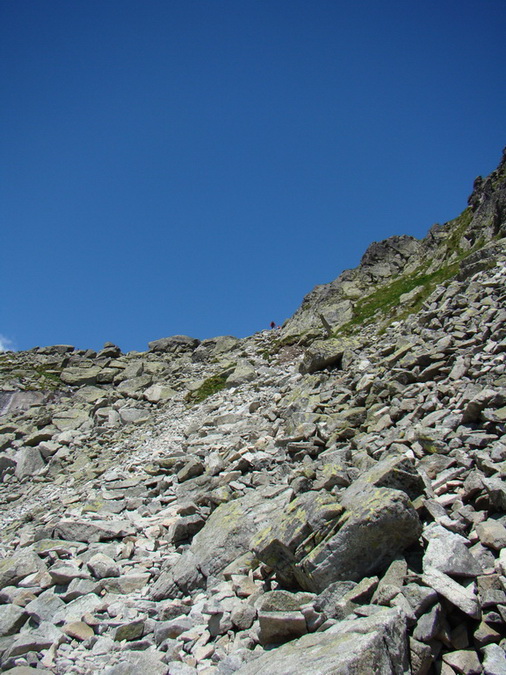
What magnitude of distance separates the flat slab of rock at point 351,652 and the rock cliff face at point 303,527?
25 millimetres

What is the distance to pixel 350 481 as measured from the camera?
29.3ft

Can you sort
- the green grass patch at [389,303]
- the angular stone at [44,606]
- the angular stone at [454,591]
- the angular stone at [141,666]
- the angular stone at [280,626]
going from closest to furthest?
the angular stone at [454,591]
the angular stone at [280,626]
the angular stone at [141,666]
the angular stone at [44,606]
the green grass patch at [389,303]

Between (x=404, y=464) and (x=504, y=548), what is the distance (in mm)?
2023

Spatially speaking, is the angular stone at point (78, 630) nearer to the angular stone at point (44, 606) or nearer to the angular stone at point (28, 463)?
the angular stone at point (44, 606)

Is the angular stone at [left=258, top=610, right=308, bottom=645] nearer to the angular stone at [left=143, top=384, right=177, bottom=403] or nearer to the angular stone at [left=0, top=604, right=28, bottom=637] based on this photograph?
the angular stone at [left=0, top=604, right=28, bottom=637]

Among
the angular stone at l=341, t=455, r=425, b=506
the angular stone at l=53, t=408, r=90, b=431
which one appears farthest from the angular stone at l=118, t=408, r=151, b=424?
the angular stone at l=341, t=455, r=425, b=506

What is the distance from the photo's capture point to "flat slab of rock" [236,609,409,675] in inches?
177

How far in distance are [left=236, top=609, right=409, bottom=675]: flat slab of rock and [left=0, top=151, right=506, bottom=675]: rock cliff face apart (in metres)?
0.02

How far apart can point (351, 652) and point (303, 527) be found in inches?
110

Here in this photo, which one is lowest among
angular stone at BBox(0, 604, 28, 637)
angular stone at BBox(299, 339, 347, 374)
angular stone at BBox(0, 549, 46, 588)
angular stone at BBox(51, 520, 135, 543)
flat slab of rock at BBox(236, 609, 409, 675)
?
flat slab of rock at BBox(236, 609, 409, 675)

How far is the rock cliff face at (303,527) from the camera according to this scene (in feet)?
17.7

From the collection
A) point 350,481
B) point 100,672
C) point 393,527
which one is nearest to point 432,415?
point 350,481

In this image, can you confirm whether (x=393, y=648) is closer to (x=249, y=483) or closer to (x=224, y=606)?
(x=224, y=606)

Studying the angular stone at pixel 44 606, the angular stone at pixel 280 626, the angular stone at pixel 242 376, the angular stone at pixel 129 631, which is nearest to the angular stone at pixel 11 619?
the angular stone at pixel 44 606
